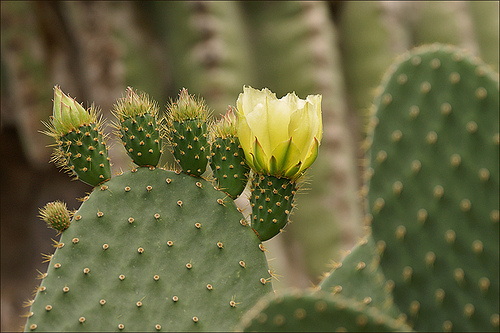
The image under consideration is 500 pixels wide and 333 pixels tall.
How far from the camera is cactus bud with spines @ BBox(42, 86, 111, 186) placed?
0.53 meters

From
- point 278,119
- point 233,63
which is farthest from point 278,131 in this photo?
point 233,63

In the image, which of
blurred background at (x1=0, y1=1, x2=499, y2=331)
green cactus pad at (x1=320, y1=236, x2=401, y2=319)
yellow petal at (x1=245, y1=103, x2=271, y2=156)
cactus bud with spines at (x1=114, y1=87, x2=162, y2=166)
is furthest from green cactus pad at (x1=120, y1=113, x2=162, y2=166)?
blurred background at (x1=0, y1=1, x2=499, y2=331)

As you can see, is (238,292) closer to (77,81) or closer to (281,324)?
(281,324)

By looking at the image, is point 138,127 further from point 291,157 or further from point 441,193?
point 441,193

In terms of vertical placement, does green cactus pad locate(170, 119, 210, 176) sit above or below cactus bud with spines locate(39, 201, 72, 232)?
above

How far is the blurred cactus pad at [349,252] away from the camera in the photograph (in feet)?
1.18

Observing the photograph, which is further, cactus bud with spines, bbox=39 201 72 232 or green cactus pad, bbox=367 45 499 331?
cactus bud with spines, bbox=39 201 72 232

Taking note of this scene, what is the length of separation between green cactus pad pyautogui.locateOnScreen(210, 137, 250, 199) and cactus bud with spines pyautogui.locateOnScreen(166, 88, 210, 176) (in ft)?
0.04

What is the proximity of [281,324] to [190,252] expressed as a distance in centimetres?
21

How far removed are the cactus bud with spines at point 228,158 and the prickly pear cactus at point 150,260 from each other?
1 centimetres

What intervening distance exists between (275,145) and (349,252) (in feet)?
0.47

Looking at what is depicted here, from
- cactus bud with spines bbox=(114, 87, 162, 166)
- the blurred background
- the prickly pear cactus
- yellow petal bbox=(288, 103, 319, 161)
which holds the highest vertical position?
the blurred background

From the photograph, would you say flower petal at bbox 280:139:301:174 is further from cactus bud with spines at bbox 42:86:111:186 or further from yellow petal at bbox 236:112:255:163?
cactus bud with spines at bbox 42:86:111:186

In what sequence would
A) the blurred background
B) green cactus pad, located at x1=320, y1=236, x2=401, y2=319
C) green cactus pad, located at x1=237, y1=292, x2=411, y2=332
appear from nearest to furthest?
green cactus pad, located at x1=237, y1=292, x2=411, y2=332 < green cactus pad, located at x1=320, y1=236, x2=401, y2=319 < the blurred background
